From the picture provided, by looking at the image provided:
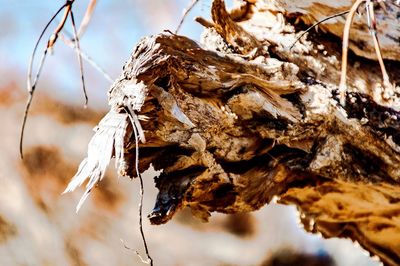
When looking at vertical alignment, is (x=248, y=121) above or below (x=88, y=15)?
below

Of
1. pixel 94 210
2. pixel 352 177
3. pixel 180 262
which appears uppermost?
pixel 352 177

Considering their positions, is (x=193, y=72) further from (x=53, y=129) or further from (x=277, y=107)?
(x=53, y=129)

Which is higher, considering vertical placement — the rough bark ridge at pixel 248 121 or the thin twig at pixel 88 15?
the thin twig at pixel 88 15

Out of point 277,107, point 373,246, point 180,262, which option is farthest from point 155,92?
point 180,262

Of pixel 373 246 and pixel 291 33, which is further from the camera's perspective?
pixel 373 246

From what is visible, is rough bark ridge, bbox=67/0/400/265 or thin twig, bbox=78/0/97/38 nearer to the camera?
thin twig, bbox=78/0/97/38

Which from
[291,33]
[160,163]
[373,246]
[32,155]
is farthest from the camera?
[32,155]

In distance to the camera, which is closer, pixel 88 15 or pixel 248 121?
pixel 88 15

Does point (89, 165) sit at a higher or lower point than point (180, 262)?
higher
